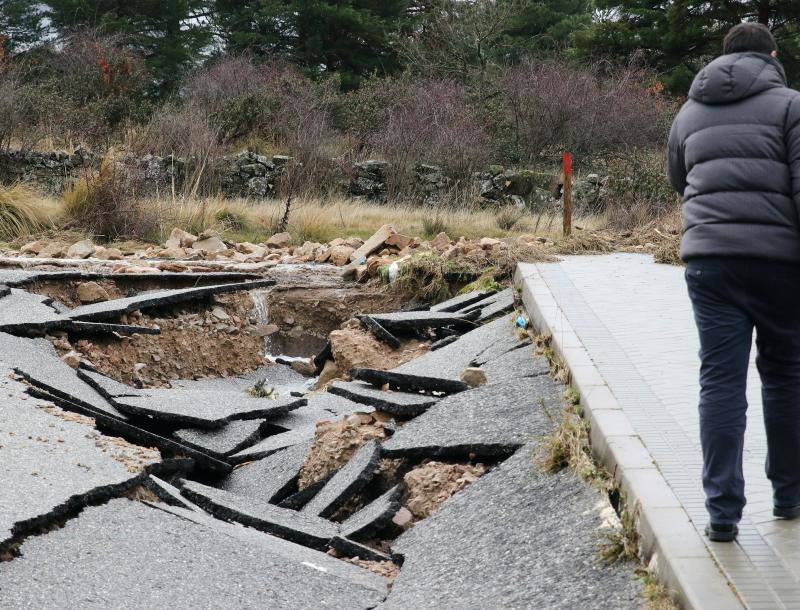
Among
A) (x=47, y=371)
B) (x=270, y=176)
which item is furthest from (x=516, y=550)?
(x=270, y=176)

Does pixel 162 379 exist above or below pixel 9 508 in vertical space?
below

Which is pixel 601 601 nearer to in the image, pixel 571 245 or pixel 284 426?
pixel 284 426

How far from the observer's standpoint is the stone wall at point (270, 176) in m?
19.7

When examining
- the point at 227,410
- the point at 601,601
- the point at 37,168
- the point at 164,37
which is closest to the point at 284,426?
the point at 227,410

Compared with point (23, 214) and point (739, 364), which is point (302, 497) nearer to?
point (739, 364)

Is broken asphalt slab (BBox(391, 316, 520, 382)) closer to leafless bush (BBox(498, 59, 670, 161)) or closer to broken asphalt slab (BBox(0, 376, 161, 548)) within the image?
broken asphalt slab (BBox(0, 376, 161, 548))

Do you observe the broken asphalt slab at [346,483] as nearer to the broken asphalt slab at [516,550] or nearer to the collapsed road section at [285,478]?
the collapsed road section at [285,478]

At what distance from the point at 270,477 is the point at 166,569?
210 centimetres

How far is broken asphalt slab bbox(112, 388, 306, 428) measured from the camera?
693cm

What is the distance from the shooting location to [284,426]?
7.33m

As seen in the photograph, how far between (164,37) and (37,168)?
15.1m

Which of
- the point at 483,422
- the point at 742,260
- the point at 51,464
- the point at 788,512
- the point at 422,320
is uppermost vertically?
the point at 742,260

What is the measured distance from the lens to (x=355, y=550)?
4855mm

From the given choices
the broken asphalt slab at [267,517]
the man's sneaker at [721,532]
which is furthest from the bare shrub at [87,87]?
the man's sneaker at [721,532]
